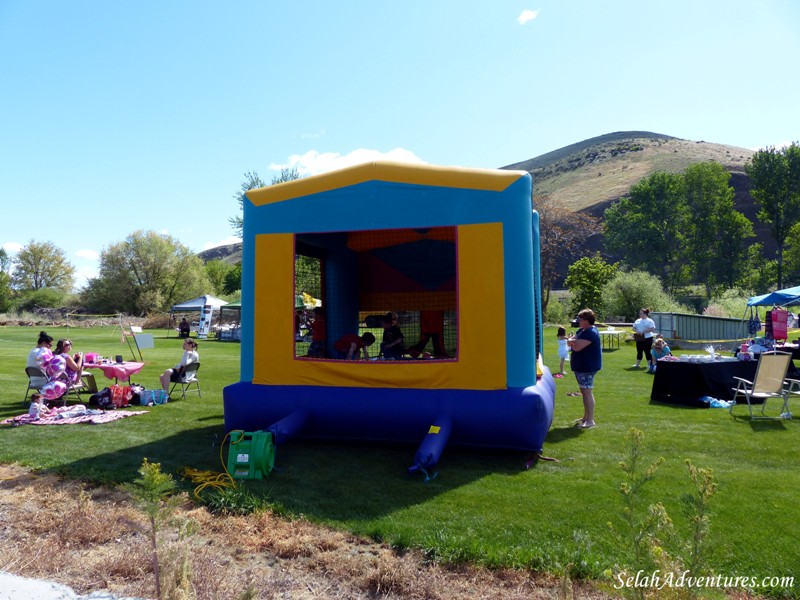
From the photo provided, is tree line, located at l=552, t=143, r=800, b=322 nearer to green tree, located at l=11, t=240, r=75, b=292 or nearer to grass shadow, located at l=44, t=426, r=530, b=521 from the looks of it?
grass shadow, located at l=44, t=426, r=530, b=521

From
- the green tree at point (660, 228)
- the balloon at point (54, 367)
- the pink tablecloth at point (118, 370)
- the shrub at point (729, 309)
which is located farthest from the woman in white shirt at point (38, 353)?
the green tree at point (660, 228)

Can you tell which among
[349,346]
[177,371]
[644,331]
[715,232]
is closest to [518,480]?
[349,346]

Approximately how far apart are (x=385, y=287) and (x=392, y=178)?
5.11m

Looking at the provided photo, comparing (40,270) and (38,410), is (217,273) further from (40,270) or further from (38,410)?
(38,410)

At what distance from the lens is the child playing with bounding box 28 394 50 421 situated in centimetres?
825

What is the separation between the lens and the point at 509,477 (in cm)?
539

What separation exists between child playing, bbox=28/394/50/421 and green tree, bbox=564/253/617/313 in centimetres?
3391

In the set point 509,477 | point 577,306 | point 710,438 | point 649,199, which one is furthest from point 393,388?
point 649,199

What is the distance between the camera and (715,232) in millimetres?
55688

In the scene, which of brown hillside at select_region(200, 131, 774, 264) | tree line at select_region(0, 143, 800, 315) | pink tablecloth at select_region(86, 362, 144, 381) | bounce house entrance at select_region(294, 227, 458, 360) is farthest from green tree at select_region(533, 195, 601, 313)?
pink tablecloth at select_region(86, 362, 144, 381)

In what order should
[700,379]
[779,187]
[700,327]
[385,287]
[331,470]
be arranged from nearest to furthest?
[331,470], [700,379], [385,287], [700,327], [779,187]

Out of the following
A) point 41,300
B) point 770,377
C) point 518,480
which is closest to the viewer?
point 518,480

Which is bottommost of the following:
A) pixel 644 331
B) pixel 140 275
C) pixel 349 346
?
pixel 644 331

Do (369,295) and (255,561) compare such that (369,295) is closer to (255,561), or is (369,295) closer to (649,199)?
(255,561)
